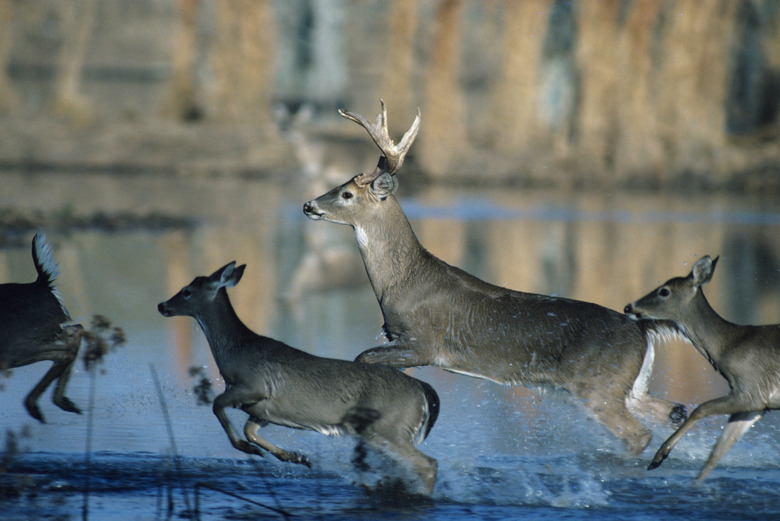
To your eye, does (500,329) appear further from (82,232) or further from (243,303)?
(82,232)

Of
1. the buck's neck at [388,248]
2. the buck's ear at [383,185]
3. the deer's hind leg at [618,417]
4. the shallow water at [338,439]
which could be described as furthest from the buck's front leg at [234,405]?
the buck's ear at [383,185]

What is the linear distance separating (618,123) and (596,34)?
2617 millimetres

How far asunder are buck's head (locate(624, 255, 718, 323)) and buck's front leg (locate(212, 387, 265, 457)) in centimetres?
222

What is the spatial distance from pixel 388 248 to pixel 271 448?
82.4 inches

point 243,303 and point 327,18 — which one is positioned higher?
point 327,18

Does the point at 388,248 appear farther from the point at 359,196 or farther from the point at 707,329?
the point at 707,329

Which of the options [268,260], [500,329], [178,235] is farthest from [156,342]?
[178,235]

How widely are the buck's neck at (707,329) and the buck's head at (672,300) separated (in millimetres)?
33

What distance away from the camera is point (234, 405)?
7.00m

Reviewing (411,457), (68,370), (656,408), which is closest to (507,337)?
(656,408)

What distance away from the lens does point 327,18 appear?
1395 inches

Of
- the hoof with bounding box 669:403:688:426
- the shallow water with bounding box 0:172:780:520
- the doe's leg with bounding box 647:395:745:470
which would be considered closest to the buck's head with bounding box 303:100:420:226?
the shallow water with bounding box 0:172:780:520

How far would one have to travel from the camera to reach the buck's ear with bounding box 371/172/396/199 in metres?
8.73

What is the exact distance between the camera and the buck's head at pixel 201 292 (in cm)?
748
